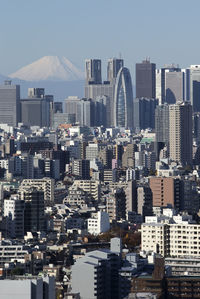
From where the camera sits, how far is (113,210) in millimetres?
42500

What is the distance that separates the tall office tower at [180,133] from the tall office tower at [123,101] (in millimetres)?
33397

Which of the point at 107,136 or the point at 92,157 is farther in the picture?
the point at 107,136

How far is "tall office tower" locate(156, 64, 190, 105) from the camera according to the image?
4624 inches

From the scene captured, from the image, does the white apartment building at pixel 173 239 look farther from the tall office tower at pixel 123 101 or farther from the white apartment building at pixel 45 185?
the tall office tower at pixel 123 101

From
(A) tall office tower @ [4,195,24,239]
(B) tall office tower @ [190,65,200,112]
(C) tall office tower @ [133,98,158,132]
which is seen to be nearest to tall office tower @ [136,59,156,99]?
(B) tall office tower @ [190,65,200,112]

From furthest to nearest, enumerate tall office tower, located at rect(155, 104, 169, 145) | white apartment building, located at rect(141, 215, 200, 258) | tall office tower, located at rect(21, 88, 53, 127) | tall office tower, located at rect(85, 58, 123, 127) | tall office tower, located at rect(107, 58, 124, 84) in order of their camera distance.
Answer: tall office tower, located at rect(107, 58, 124, 84) < tall office tower, located at rect(85, 58, 123, 127) < tall office tower, located at rect(21, 88, 53, 127) < tall office tower, located at rect(155, 104, 169, 145) < white apartment building, located at rect(141, 215, 200, 258)

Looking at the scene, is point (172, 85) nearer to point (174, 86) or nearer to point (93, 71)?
point (174, 86)

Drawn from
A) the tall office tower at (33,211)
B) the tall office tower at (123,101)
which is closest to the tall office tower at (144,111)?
the tall office tower at (123,101)

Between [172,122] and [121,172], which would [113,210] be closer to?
[121,172]

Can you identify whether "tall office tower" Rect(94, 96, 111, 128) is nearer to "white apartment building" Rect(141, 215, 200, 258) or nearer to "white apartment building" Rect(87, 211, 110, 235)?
"white apartment building" Rect(87, 211, 110, 235)

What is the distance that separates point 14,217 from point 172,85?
82.5 m

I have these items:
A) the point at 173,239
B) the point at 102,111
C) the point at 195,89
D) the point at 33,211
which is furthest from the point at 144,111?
the point at 173,239

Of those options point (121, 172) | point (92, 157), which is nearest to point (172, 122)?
point (92, 157)

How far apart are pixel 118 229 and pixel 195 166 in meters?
30.2
